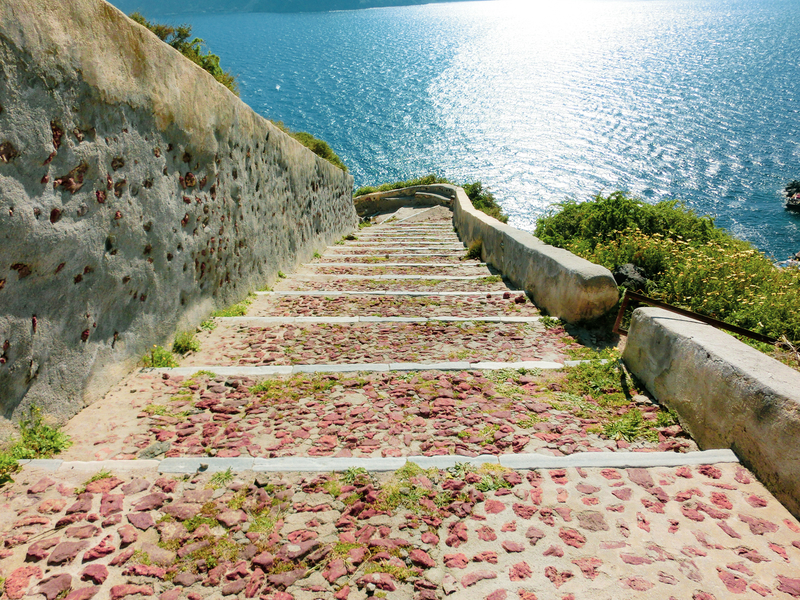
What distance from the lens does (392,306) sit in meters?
5.21

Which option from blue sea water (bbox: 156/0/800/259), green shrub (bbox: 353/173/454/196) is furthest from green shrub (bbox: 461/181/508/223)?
blue sea water (bbox: 156/0/800/259)

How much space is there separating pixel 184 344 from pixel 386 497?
91.7 inches

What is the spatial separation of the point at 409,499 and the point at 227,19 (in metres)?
213

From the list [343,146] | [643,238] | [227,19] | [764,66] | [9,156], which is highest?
[227,19]

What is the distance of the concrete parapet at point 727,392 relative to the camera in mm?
2109

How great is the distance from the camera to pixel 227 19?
176 metres

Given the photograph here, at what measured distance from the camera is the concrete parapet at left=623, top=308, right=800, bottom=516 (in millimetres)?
2109

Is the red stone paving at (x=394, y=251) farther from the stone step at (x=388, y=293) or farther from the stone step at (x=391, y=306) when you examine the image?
the stone step at (x=391, y=306)

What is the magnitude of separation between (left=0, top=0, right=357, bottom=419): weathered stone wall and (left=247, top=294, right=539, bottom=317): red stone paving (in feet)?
1.98

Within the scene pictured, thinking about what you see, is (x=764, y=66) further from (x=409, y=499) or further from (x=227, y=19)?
(x=227, y=19)

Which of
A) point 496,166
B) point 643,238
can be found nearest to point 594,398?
point 643,238

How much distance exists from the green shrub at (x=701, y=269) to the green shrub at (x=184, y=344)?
16.1 ft

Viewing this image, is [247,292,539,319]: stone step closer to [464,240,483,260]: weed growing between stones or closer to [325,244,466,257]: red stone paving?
[464,240,483,260]: weed growing between stones

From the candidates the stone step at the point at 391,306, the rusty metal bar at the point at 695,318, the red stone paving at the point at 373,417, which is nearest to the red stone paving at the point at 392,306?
the stone step at the point at 391,306
